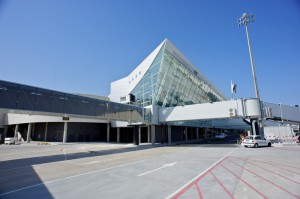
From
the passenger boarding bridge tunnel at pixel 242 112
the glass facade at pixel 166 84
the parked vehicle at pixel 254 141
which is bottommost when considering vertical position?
the parked vehicle at pixel 254 141

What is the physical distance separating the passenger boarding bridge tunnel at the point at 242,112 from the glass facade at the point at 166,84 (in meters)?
4.28

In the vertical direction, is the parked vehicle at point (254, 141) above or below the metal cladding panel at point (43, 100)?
below

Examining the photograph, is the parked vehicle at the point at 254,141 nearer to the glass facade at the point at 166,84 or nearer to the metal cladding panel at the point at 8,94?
the glass facade at the point at 166,84

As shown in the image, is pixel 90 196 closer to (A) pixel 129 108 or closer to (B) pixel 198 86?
(A) pixel 129 108

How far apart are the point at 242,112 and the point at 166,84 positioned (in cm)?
1612

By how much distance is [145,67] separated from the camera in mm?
44531

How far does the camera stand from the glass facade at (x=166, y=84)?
38.7 m

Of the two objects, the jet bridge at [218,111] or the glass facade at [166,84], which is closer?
the jet bridge at [218,111]

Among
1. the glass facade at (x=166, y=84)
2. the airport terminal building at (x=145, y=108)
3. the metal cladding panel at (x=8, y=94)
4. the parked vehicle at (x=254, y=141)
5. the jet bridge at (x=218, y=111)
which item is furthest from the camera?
the glass facade at (x=166, y=84)

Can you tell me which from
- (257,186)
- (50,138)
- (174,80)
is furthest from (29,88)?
(50,138)

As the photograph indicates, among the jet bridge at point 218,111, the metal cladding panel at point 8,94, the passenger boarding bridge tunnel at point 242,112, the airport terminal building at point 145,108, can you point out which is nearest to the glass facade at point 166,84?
the airport terminal building at point 145,108

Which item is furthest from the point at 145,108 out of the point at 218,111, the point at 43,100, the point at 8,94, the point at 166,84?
the point at 8,94

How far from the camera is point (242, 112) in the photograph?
28.8 metres

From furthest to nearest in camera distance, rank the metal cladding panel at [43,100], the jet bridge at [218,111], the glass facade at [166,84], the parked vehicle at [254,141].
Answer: the glass facade at [166,84]
the jet bridge at [218,111]
the parked vehicle at [254,141]
the metal cladding panel at [43,100]
